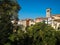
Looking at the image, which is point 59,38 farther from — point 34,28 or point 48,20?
point 48,20

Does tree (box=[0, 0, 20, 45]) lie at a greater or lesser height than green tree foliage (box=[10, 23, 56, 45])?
greater

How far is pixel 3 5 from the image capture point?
70.9 feet

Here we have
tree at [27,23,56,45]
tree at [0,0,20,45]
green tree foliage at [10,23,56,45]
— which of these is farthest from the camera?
tree at [27,23,56,45]

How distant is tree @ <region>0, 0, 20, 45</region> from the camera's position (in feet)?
69.6

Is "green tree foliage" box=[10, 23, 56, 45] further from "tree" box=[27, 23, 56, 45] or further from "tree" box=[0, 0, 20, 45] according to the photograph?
"tree" box=[0, 0, 20, 45]

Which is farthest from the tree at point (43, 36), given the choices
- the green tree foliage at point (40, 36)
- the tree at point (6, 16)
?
the tree at point (6, 16)

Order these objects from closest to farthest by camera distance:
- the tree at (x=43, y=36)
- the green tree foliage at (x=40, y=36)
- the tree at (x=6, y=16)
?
the tree at (x=6, y=16)
the green tree foliage at (x=40, y=36)
the tree at (x=43, y=36)

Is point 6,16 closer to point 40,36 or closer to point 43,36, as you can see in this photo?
point 40,36

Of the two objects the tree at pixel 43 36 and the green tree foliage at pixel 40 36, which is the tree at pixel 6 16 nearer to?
the green tree foliage at pixel 40 36

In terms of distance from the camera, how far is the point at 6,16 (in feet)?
70.4

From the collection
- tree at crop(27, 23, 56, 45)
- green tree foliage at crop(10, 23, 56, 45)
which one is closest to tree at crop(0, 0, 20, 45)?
green tree foliage at crop(10, 23, 56, 45)

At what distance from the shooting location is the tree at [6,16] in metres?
21.2

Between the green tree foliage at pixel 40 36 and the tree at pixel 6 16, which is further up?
the tree at pixel 6 16

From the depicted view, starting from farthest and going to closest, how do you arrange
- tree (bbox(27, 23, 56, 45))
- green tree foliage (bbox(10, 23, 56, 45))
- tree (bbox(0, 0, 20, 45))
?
tree (bbox(27, 23, 56, 45)) → green tree foliage (bbox(10, 23, 56, 45)) → tree (bbox(0, 0, 20, 45))
